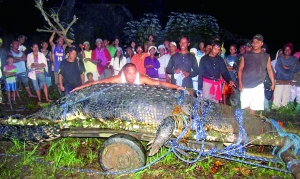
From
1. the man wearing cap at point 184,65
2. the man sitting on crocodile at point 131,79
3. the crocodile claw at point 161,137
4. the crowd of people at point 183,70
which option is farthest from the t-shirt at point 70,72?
the crocodile claw at point 161,137

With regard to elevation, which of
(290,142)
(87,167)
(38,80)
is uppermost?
(38,80)

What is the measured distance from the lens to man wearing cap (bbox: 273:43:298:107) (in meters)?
6.88

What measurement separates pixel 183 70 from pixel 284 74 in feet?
10.2

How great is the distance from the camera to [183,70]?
577 cm

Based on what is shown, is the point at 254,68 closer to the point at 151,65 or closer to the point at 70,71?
the point at 151,65

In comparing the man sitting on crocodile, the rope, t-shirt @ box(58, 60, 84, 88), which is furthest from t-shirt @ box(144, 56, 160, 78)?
the rope

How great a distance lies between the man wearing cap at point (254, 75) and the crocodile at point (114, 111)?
1.28 metres

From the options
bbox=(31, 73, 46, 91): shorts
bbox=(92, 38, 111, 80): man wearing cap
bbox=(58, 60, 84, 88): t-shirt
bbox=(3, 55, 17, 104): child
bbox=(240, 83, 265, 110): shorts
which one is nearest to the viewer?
bbox=(240, 83, 265, 110): shorts

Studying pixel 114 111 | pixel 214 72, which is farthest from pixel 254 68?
pixel 114 111

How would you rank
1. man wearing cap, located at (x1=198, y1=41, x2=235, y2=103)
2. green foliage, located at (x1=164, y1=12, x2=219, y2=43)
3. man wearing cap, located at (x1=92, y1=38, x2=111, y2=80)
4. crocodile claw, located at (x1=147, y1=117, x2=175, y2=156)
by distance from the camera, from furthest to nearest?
green foliage, located at (x1=164, y1=12, x2=219, y2=43) → man wearing cap, located at (x1=92, y1=38, x2=111, y2=80) → man wearing cap, located at (x1=198, y1=41, x2=235, y2=103) → crocodile claw, located at (x1=147, y1=117, x2=175, y2=156)

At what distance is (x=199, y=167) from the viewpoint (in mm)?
4047

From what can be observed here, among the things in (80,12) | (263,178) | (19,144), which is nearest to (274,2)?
(80,12)

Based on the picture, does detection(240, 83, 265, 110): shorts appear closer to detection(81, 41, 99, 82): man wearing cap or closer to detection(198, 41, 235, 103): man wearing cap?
detection(198, 41, 235, 103): man wearing cap

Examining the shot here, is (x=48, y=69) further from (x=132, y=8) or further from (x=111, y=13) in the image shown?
(x=132, y=8)
